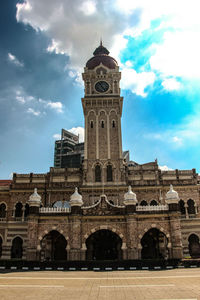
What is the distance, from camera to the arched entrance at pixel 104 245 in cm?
3017

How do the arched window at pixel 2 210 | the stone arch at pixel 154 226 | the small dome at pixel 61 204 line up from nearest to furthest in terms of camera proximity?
the stone arch at pixel 154 226 → the small dome at pixel 61 204 → the arched window at pixel 2 210

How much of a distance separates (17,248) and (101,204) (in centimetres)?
1672

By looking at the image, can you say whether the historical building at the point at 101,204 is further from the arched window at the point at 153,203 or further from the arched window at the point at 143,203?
the arched window at the point at 143,203

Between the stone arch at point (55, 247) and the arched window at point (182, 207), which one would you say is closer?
the stone arch at point (55, 247)

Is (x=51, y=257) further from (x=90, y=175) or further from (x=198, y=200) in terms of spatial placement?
(x=198, y=200)

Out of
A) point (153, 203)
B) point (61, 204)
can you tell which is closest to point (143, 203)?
point (153, 203)

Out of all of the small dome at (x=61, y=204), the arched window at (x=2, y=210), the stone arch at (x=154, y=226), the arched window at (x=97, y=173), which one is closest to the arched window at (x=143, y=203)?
the arched window at (x=97, y=173)

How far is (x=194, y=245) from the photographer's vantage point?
35.1 metres

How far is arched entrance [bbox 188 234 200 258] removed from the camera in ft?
114

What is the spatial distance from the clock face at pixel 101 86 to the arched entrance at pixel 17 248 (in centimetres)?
2592

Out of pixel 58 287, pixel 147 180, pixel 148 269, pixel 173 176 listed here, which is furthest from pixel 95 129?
pixel 58 287

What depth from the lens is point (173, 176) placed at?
128ft

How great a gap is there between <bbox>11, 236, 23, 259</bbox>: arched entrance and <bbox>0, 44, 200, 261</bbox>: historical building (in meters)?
0.13

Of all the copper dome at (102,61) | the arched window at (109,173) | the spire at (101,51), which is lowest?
the arched window at (109,173)
